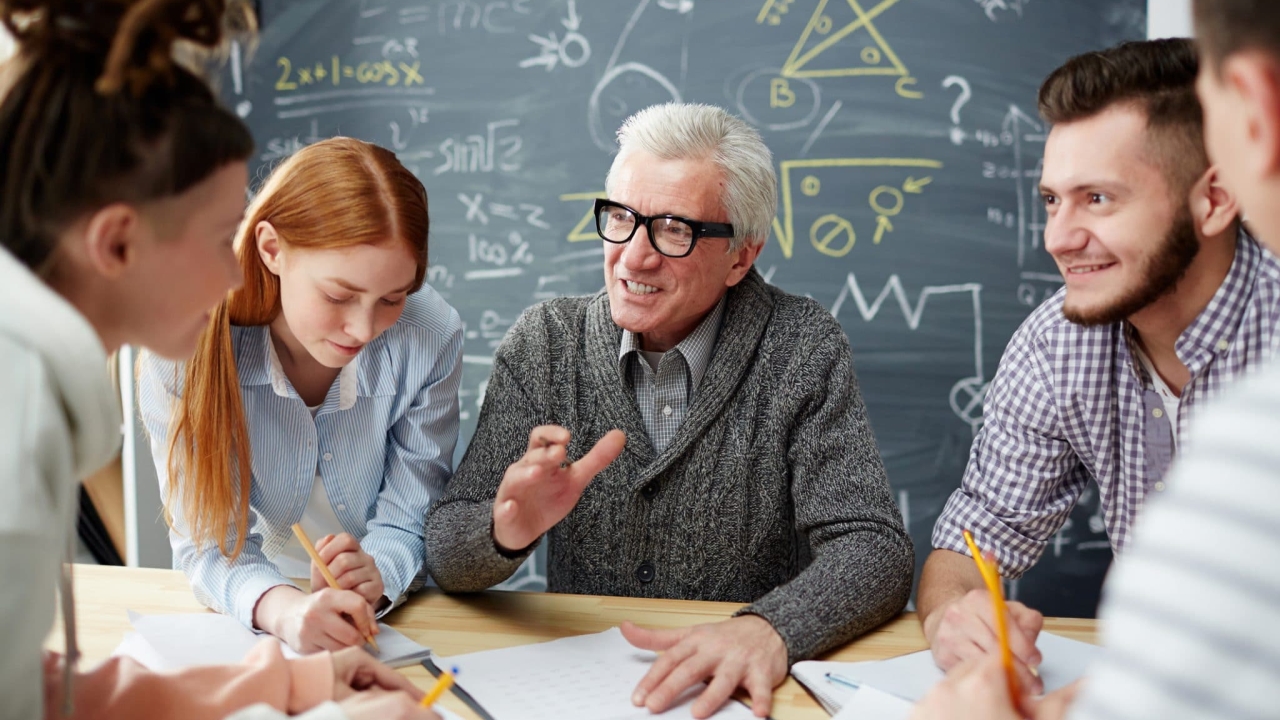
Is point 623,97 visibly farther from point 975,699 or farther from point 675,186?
point 975,699

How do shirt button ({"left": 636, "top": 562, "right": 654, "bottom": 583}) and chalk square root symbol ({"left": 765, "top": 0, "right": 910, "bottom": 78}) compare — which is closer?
shirt button ({"left": 636, "top": 562, "right": 654, "bottom": 583})

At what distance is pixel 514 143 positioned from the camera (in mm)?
3006

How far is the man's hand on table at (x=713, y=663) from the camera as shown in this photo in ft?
3.92

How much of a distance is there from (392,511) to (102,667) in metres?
0.74

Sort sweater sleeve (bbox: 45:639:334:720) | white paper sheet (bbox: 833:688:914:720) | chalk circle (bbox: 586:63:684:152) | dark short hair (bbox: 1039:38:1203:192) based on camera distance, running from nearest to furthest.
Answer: sweater sleeve (bbox: 45:639:334:720)
white paper sheet (bbox: 833:688:914:720)
dark short hair (bbox: 1039:38:1203:192)
chalk circle (bbox: 586:63:684:152)

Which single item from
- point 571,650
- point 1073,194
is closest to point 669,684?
point 571,650

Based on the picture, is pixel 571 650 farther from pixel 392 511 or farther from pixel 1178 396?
pixel 1178 396

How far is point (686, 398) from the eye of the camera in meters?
1.85

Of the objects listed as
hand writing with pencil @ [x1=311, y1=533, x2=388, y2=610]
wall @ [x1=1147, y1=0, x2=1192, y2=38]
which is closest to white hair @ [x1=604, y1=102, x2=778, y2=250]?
hand writing with pencil @ [x1=311, y1=533, x2=388, y2=610]

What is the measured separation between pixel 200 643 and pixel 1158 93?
155 cm

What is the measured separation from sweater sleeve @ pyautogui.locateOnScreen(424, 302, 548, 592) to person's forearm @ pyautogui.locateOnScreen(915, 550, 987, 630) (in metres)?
0.59

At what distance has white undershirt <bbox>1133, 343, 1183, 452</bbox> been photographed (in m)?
1.57

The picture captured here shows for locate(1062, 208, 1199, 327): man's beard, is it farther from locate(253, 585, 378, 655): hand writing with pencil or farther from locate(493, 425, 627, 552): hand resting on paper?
locate(253, 585, 378, 655): hand writing with pencil

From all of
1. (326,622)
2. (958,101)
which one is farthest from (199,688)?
(958,101)
